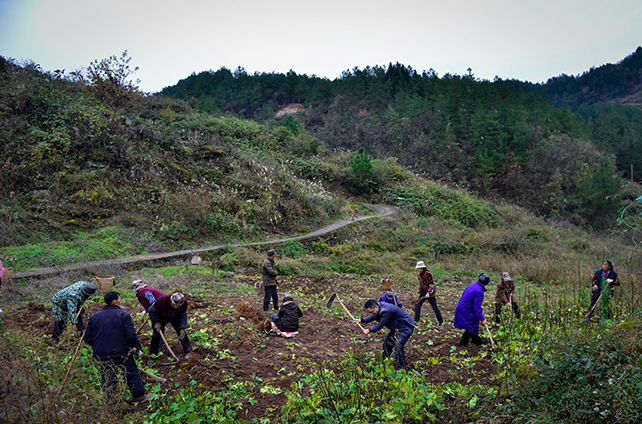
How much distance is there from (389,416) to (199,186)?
16.6m

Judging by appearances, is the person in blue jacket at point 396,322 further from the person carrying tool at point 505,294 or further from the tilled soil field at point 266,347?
the person carrying tool at point 505,294

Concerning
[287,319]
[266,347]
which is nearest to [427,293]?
[287,319]

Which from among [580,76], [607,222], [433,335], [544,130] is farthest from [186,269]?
[580,76]

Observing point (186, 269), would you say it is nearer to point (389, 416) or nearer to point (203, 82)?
point (389, 416)

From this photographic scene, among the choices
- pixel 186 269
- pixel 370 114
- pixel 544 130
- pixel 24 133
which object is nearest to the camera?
pixel 186 269

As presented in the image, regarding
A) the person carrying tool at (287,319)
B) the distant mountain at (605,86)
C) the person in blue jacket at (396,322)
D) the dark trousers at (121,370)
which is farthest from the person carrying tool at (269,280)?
the distant mountain at (605,86)

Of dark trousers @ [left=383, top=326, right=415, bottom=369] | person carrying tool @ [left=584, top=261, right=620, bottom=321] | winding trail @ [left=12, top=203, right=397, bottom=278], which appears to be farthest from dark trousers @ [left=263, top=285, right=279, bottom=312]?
person carrying tool @ [left=584, top=261, right=620, bottom=321]

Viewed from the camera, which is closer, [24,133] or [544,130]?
[24,133]

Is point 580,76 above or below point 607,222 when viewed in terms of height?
above

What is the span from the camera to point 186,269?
12406 mm

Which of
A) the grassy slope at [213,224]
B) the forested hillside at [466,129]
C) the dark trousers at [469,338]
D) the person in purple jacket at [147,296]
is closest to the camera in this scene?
the person in purple jacket at [147,296]

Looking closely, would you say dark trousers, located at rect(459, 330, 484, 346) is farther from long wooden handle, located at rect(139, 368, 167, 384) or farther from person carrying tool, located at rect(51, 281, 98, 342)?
person carrying tool, located at rect(51, 281, 98, 342)

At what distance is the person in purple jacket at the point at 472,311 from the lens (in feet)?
22.6

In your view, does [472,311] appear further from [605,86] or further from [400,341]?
[605,86]
